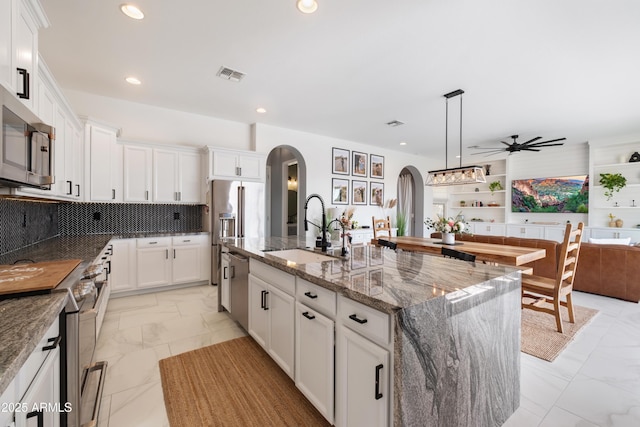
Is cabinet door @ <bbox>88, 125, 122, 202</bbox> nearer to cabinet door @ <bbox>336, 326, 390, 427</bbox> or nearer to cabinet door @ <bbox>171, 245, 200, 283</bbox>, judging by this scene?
cabinet door @ <bbox>171, 245, 200, 283</bbox>

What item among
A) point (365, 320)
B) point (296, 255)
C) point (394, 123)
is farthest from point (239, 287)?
point (394, 123)

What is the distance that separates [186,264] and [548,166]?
851cm

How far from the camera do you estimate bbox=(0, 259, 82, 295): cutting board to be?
122cm

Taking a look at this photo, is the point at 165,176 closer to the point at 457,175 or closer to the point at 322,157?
the point at 322,157

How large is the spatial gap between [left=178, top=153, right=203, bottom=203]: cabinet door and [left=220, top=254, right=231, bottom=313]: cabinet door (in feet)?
5.77

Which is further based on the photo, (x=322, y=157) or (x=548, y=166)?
(x=548, y=166)

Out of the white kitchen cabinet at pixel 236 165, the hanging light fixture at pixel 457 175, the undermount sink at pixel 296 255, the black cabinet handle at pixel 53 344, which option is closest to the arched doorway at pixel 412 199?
the hanging light fixture at pixel 457 175

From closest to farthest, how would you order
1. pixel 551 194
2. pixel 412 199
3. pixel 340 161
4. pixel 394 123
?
pixel 394 123, pixel 340 161, pixel 551 194, pixel 412 199

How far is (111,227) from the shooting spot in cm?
416

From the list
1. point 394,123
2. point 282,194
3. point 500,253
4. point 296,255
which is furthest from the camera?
point 282,194

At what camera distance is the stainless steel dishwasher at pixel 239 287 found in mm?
2545

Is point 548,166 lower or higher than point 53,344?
higher

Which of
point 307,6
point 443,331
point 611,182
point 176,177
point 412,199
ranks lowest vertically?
point 443,331

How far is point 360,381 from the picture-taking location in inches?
50.3
